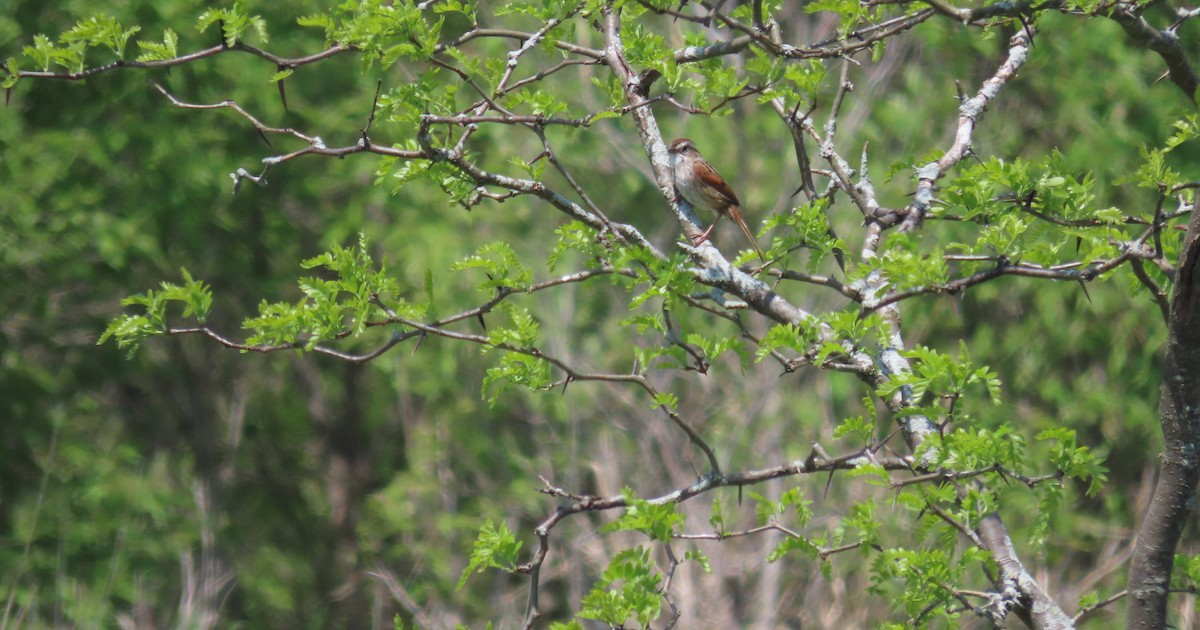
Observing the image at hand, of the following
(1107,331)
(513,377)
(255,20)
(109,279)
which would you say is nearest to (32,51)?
(255,20)

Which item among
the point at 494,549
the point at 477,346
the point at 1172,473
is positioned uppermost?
the point at 477,346

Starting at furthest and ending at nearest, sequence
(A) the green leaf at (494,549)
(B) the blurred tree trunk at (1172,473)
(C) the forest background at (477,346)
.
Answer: (C) the forest background at (477,346) < (A) the green leaf at (494,549) < (B) the blurred tree trunk at (1172,473)

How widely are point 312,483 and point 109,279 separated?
376 centimetres

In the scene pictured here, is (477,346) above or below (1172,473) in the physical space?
above

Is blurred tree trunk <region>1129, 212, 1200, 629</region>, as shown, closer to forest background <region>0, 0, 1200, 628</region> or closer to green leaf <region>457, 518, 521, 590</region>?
green leaf <region>457, 518, 521, 590</region>

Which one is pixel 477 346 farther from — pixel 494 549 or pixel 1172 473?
pixel 1172 473

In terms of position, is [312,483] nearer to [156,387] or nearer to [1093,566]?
[156,387]

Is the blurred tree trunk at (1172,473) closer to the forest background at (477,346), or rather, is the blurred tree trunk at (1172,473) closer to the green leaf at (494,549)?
the green leaf at (494,549)

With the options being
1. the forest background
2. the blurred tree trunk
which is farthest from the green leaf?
the forest background

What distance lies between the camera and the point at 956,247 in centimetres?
323

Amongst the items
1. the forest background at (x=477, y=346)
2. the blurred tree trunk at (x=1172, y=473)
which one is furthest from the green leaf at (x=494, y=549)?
the forest background at (x=477, y=346)

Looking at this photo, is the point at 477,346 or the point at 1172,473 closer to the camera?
the point at 1172,473

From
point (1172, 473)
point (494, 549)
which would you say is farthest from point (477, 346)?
point (1172, 473)

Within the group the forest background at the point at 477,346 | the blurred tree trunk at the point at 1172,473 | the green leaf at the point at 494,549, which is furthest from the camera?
the forest background at the point at 477,346
